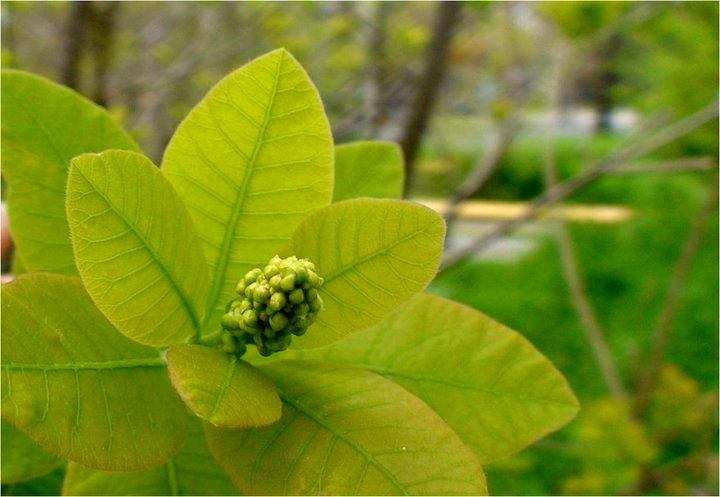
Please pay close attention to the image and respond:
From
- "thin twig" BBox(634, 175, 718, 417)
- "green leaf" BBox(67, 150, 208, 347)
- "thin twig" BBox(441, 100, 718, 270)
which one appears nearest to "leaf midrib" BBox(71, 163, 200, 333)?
"green leaf" BBox(67, 150, 208, 347)

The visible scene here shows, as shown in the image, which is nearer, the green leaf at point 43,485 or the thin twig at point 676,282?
the green leaf at point 43,485

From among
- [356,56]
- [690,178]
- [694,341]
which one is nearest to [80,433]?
[356,56]

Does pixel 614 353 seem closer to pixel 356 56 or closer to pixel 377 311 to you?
pixel 356 56

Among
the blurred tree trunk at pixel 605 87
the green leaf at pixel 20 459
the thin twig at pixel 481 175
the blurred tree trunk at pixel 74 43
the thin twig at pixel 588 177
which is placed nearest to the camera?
the green leaf at pixel 20 459

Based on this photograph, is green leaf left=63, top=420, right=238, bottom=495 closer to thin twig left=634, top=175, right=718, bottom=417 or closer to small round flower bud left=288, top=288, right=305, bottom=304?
small round flower bud left=288, top=288, right=305, bottom=304

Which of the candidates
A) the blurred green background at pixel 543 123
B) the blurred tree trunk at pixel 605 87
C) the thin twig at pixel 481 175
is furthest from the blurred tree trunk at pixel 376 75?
the blurred tree trunk at pixel 605 87

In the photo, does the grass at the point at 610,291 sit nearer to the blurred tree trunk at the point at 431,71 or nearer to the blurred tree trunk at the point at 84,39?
the blurred tree trunk at the point at 431,71
